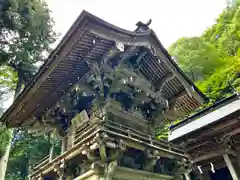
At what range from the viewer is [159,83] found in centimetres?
779

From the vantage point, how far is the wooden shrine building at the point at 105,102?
498cm

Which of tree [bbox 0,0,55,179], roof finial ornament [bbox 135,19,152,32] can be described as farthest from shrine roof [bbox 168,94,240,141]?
tree [bbox 0,0,55,179]

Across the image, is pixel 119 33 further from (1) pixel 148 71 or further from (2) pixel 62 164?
(2) pixel 62 164

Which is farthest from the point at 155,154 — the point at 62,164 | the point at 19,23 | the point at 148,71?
the point at 19,23

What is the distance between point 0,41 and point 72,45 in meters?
11.8

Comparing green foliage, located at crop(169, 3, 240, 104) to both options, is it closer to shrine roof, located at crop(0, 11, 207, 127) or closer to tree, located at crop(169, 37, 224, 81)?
tree, located at crop(169, 37, 224, 81)

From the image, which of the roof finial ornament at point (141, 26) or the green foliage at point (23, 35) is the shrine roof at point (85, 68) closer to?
the roof finial ornament at point (141, 26)

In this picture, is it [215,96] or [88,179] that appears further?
[215,96]

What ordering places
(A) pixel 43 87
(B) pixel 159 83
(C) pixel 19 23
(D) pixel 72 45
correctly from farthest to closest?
(C) pixel 19 23 → (B) pixel 159 83 → (A) pixel 43 87 → (D) pixel 72 45

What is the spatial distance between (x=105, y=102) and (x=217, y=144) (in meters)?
4.63

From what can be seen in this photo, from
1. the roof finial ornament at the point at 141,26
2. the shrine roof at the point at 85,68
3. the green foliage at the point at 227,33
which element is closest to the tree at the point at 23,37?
the shrine roof at the point at 85,68

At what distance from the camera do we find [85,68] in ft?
21.4

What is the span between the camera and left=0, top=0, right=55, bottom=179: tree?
1371cm

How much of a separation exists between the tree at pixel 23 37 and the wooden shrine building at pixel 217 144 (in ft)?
38.7
